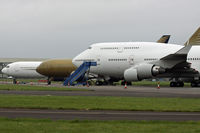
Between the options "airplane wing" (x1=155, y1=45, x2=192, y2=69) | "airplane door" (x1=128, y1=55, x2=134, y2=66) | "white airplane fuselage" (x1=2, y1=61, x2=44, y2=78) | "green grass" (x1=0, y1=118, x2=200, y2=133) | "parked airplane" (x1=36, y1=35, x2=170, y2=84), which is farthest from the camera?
"white airplane fuselage" (x1=2, y1=61, x2=44, y2=78)

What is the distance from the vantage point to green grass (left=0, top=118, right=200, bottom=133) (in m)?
12.1

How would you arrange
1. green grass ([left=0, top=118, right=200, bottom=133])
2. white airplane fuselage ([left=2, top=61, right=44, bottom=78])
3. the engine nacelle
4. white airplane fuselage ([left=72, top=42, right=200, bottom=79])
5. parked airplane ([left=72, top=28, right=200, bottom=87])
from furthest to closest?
white airplane fuselage ([left=2, top=61, right=44, bottom=78]), white airplane fuselage ([left=72, top=42, right=200, bottom=79]), the engine nacelle, parked airplane ([left=72, top=28, right=200, bottom=87]), green grass ([left=0, top=118, right=200, bottom=133])

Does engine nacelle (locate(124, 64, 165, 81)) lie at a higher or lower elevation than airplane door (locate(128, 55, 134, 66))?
lower

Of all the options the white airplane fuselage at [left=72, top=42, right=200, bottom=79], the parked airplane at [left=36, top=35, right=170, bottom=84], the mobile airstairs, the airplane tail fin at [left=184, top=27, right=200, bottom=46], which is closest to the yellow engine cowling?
the parked airplane at [left=36, top=35, right=170, bottom=84]

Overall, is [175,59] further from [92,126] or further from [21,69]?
[21,69]

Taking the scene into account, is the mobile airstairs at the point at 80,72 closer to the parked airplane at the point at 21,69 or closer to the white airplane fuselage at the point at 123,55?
the white airplane fuselage at the point at 123,55

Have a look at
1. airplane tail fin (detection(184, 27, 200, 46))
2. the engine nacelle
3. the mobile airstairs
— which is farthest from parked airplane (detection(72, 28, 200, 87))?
airplane tail fin (detection(184, 27, 200, 46))

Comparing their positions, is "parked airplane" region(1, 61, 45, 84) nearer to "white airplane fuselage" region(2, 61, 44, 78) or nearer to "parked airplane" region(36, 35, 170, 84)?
"white airplane fuselage" region(2, 61, 44, 78)

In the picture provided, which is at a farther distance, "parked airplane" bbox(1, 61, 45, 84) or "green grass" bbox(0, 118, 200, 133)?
"parked airplane" bbox(1, 61, 45, 84)

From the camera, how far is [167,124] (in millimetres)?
13453

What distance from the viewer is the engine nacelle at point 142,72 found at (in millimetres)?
48000

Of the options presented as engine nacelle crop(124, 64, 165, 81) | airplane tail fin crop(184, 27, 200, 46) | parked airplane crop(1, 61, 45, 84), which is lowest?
A: engine nacelle crop(124, 64, 165, 81)

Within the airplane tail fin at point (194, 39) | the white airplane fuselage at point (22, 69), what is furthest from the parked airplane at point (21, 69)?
the airplane tail fin at point (194, 39)

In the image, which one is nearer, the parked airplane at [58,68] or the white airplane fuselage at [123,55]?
the white airplane fuselage at [123,55]
